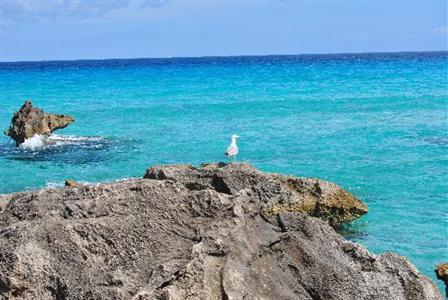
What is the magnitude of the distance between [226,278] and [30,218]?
85.8 inches

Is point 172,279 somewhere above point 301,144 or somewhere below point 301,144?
above

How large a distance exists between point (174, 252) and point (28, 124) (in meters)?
27.2

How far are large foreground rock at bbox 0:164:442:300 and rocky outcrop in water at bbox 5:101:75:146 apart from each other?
25.2 metres

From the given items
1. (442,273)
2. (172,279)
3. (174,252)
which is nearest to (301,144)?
(442,273)

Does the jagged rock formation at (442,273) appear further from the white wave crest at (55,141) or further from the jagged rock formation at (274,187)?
the white wave crest at (55,141)

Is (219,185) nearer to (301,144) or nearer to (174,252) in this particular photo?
(174,252)

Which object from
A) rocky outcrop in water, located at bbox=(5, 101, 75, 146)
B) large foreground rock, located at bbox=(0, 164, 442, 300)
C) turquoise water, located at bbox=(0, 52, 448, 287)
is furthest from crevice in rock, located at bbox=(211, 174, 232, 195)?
rocky outcrop in water, located at bbox=(5, 101, 75, 146)

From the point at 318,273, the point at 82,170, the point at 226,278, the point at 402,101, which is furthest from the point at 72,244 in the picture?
the point at 402,101

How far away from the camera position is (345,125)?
124 ft

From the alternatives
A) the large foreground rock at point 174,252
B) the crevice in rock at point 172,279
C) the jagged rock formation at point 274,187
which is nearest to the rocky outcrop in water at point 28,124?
the jagged rock formation at point 274,187

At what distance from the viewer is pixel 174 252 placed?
6.02 m

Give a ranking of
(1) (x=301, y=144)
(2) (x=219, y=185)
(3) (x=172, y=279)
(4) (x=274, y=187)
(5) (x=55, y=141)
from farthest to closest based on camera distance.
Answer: (5) (x=55, y=141)
(1) (x=301, y=144)
(4) (x=274, y=187)
(2) (x=219, y=185)
(3) (x=172, y=279)

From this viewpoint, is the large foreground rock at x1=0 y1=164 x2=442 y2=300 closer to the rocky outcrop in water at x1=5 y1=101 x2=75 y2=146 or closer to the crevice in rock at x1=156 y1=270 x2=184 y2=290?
the crevice in rock at x1=156 y1=270 x2=184 y2=290

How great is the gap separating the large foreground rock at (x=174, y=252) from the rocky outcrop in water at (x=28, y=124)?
82.5ft
